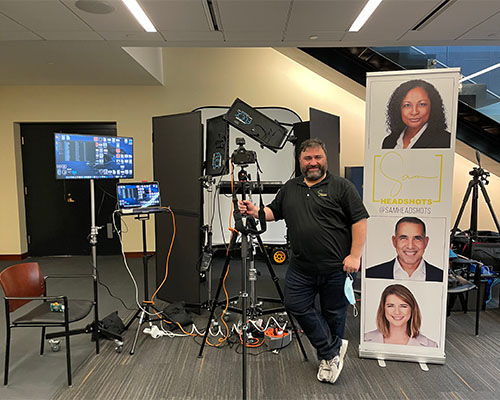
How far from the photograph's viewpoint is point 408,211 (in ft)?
→ 7.52

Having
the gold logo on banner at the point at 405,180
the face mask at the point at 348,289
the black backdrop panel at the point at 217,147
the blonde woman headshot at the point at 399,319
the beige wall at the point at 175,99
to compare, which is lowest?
the blonde woman headshot at the point at 399,319

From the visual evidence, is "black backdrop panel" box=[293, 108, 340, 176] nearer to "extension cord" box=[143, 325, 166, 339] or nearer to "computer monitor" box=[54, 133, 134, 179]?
"computer monitor" box=[54, 133, 134, 179]

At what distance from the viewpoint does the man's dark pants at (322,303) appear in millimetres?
2102

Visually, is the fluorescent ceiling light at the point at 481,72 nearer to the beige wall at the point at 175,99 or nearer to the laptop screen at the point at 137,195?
the beige wall at the point at 175,99

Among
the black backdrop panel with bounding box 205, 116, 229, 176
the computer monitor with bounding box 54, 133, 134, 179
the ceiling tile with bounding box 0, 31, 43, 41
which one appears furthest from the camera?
the ceiling tile with bounding box 0, 31, 43, 41

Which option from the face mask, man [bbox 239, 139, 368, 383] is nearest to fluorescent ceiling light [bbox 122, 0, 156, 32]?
man [bbox 239, 139, 368, 383]

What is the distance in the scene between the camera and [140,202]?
8.42 feet

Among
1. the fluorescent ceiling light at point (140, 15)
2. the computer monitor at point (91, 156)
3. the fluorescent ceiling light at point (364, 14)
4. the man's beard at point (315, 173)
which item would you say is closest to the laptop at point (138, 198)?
the computer monitor at point (91, 156)

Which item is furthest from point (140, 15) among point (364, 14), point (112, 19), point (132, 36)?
point (364, 14)

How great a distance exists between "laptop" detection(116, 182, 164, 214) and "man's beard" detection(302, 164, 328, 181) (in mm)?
1257

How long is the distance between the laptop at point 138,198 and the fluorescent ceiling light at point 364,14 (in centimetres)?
225

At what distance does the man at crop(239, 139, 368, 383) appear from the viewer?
6.65ft

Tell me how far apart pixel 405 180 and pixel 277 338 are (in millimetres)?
1550

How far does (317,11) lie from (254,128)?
1241 mm
